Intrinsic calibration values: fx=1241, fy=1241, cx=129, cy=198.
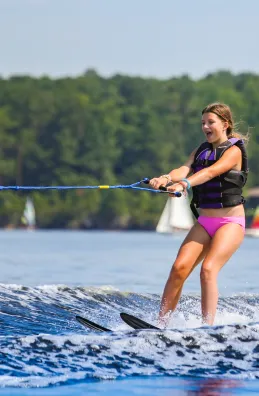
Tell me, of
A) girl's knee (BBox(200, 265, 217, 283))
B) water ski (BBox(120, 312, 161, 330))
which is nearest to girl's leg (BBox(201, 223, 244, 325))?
girl's knee (BBox(200, 265, 217, 283))

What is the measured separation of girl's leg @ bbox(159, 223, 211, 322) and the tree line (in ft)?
292

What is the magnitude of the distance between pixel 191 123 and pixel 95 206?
15024mm

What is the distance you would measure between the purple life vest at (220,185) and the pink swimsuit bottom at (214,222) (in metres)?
0.08

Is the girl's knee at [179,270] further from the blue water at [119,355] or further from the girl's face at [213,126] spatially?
the girl's face at [213,126]

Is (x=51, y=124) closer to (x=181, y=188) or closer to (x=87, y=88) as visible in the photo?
(x=87, y=88)

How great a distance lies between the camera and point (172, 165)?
354 ft

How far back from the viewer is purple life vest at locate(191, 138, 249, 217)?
8.63 metres

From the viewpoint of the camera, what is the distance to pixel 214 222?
8.67m

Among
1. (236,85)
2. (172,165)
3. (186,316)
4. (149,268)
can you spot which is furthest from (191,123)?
(186,316)

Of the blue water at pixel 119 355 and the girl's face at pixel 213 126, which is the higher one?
the girl's face at pixel 213 126

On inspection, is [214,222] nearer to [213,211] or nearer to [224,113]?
[213,211]

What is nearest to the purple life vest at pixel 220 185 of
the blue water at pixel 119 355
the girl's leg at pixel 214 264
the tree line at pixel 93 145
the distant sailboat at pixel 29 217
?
the girl's leg at pixel 214 264

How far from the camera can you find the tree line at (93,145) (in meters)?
103

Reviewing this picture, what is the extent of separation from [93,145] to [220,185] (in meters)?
100
